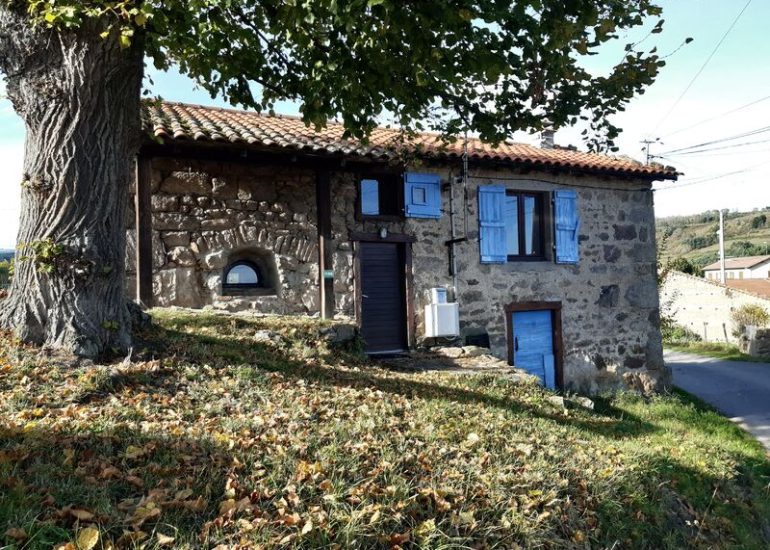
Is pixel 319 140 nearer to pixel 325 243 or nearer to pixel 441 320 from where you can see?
pixel 325 243

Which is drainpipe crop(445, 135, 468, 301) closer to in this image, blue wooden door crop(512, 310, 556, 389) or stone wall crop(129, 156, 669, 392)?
stone wall crop(129, 156, 669, 392)

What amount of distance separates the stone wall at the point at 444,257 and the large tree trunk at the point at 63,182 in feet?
10.9

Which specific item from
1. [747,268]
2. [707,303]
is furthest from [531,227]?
[747,268]

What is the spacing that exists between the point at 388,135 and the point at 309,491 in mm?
8312

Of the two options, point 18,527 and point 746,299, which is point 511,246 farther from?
point 746,299

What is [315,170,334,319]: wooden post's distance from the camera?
8375 mm

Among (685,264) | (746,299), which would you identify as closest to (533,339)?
(746,299)

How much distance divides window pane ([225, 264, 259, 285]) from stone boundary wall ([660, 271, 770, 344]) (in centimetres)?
1891

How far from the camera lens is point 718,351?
1848 cm

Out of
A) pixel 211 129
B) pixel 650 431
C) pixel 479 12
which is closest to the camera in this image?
pixel 479 12

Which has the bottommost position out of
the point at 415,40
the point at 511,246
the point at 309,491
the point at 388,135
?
the point at 309,491

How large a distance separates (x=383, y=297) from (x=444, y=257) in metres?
1.27

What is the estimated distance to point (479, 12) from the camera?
171 inches

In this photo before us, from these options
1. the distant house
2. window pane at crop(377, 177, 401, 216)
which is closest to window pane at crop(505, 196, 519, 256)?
window pane at crop(377, 177, 401, 216)
